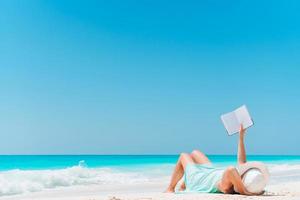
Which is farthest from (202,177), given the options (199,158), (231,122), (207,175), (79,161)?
(79,161)

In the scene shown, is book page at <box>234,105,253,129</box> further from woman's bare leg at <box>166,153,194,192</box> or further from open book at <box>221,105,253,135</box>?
woman's bare leg at <box>166,153,194,192</box>

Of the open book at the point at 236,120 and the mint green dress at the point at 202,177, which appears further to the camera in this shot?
the mint green dress at the point at 202,177

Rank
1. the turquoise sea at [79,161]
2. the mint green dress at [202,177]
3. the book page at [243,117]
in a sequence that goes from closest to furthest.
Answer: the book page at [243,117] → the mint green dress at [202,177] → the turquoise sea at [79,161]

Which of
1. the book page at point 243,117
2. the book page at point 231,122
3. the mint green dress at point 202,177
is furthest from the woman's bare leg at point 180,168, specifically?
the book page at point 243,117

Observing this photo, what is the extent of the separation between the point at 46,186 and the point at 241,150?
29.3 ft

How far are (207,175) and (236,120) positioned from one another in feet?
3.35

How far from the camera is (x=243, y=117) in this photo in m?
7.42

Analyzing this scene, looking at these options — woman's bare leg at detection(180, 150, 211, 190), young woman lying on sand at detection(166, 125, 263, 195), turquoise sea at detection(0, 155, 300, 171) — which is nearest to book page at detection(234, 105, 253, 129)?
young woman lying on sand at detection(166, 125, 263, 195)

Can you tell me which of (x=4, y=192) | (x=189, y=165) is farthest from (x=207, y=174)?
(x=4, y=192)

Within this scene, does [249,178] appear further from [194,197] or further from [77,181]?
[77,181]

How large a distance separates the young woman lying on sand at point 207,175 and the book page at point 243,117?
0.11 m

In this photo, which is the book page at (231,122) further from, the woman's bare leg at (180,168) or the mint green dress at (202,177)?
the woman's bare leg at (180,168)

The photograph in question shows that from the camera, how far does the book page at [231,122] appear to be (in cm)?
738

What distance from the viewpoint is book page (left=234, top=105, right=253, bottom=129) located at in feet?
24.0
